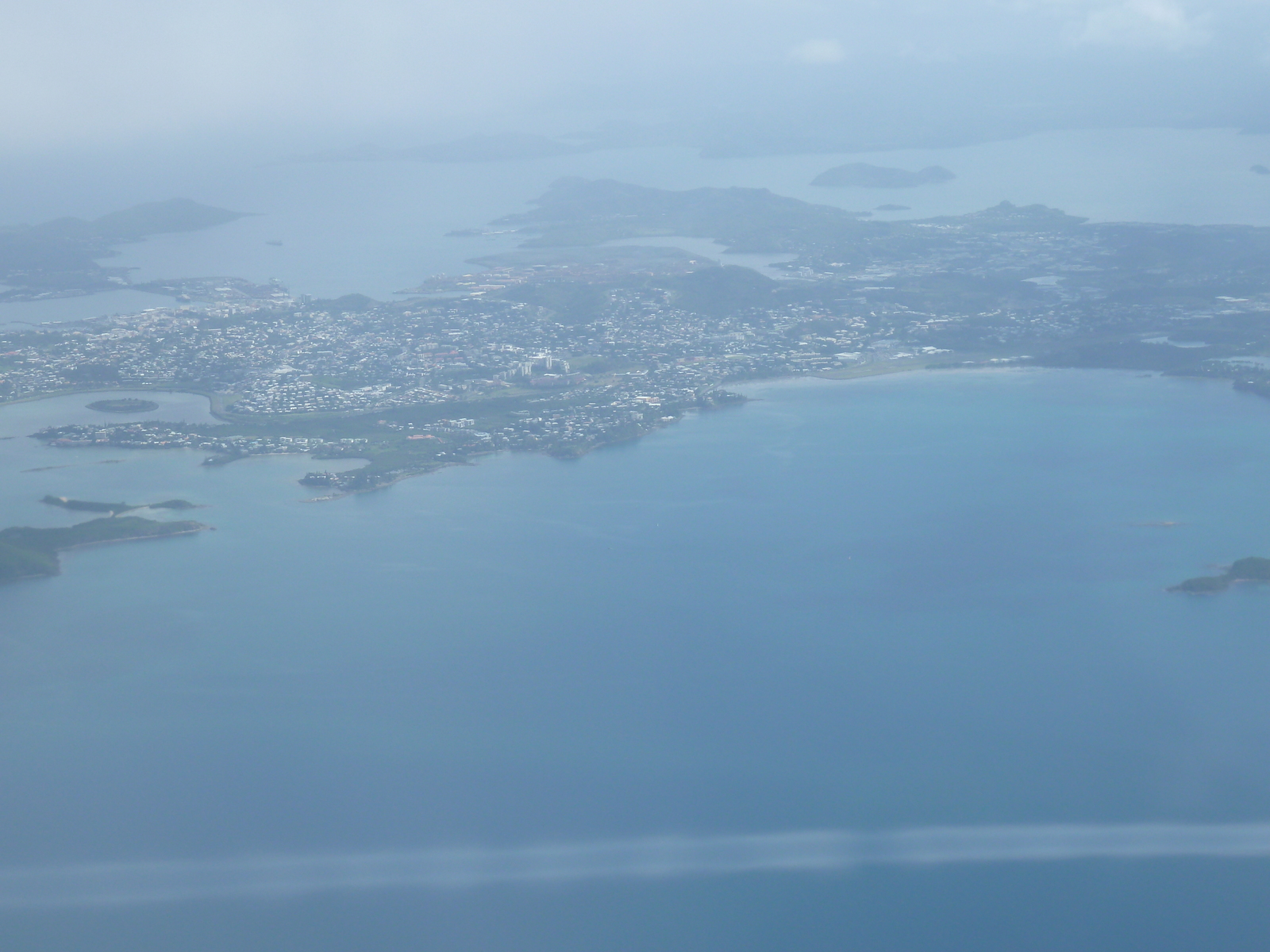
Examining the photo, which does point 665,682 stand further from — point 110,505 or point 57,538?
point 110,505

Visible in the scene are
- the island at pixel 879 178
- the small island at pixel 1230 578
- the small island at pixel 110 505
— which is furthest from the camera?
the island at pixel 879 178

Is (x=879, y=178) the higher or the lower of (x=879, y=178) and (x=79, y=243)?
the higher

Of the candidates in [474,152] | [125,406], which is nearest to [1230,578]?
[125,406]

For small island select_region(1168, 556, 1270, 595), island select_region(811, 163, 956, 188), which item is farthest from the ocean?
small island select_region(1168, 556, 1270, 595)

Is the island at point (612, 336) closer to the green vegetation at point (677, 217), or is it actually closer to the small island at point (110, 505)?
the small island at point (110, 505)

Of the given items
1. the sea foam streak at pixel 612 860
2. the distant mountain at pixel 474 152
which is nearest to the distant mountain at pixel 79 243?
the distant mountain at pixel 474 152

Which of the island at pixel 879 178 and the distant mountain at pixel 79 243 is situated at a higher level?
the island at pixel 879 178

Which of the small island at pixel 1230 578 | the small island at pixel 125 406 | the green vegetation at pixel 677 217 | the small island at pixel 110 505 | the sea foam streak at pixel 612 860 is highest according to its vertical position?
the green vegetation at pixel 677 217
